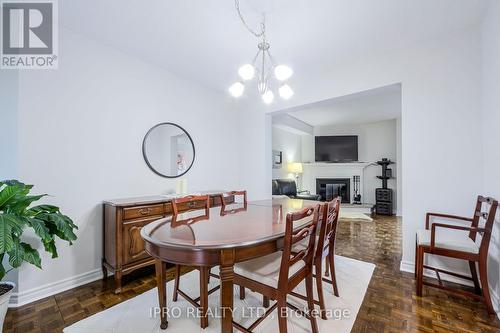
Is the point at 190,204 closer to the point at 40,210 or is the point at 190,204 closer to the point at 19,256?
the point at 40,210

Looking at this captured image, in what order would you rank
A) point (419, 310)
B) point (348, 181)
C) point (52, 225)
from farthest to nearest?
1. point (348, 181)
2. point (419, 310)
3. point (52, 225)

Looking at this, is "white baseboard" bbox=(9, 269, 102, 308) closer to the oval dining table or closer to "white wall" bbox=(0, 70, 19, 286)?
"white wall" bbox=(0, 70, 19, 286)

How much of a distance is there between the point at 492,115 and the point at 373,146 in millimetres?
4772

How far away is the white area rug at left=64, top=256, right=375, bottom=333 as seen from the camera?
5.43ft

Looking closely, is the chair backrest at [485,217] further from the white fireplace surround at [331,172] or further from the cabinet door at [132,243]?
the white fireplace surround at [331,172]

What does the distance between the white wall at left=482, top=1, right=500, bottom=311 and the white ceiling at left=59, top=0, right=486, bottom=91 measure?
220 millimetres

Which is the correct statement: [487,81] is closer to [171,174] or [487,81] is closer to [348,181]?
[171,174]

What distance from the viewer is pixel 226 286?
4.16 feet

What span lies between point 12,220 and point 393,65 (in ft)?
12.1

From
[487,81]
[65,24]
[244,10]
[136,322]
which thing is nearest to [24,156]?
[65,24]

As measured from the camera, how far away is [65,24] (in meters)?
2.25

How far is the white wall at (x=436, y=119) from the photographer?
2248 millimetres

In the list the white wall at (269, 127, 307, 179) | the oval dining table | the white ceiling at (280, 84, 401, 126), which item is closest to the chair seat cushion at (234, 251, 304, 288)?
the oval dining table

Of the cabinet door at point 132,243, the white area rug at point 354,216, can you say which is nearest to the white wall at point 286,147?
the white area rug at point 354,216
